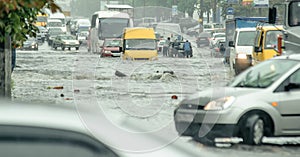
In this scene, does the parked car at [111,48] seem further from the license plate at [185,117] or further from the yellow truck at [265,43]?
the license plate at [185,117]

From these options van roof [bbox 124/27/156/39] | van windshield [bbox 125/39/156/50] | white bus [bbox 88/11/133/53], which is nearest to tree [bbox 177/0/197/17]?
white bus [bbox 88/11/133/53]

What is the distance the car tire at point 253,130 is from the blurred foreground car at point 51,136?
819cm

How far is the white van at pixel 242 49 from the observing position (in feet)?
93.7

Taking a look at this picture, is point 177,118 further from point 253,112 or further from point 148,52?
point 148,52

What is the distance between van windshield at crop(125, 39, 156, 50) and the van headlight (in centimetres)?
3295

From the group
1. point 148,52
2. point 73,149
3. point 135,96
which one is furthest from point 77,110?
point 148,52

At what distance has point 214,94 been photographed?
12.4 meters

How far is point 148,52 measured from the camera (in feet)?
147

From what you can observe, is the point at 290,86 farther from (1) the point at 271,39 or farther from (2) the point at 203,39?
(2) the point at 203,39

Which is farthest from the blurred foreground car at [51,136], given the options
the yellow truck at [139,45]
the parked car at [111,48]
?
the parked car at [111,48]

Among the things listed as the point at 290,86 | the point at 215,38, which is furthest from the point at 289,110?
the point at 215,38

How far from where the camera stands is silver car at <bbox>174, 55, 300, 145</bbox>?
11977 mm

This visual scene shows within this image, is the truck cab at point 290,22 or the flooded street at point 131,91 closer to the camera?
the flooded street at point 131,91

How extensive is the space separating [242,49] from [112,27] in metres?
32.6
